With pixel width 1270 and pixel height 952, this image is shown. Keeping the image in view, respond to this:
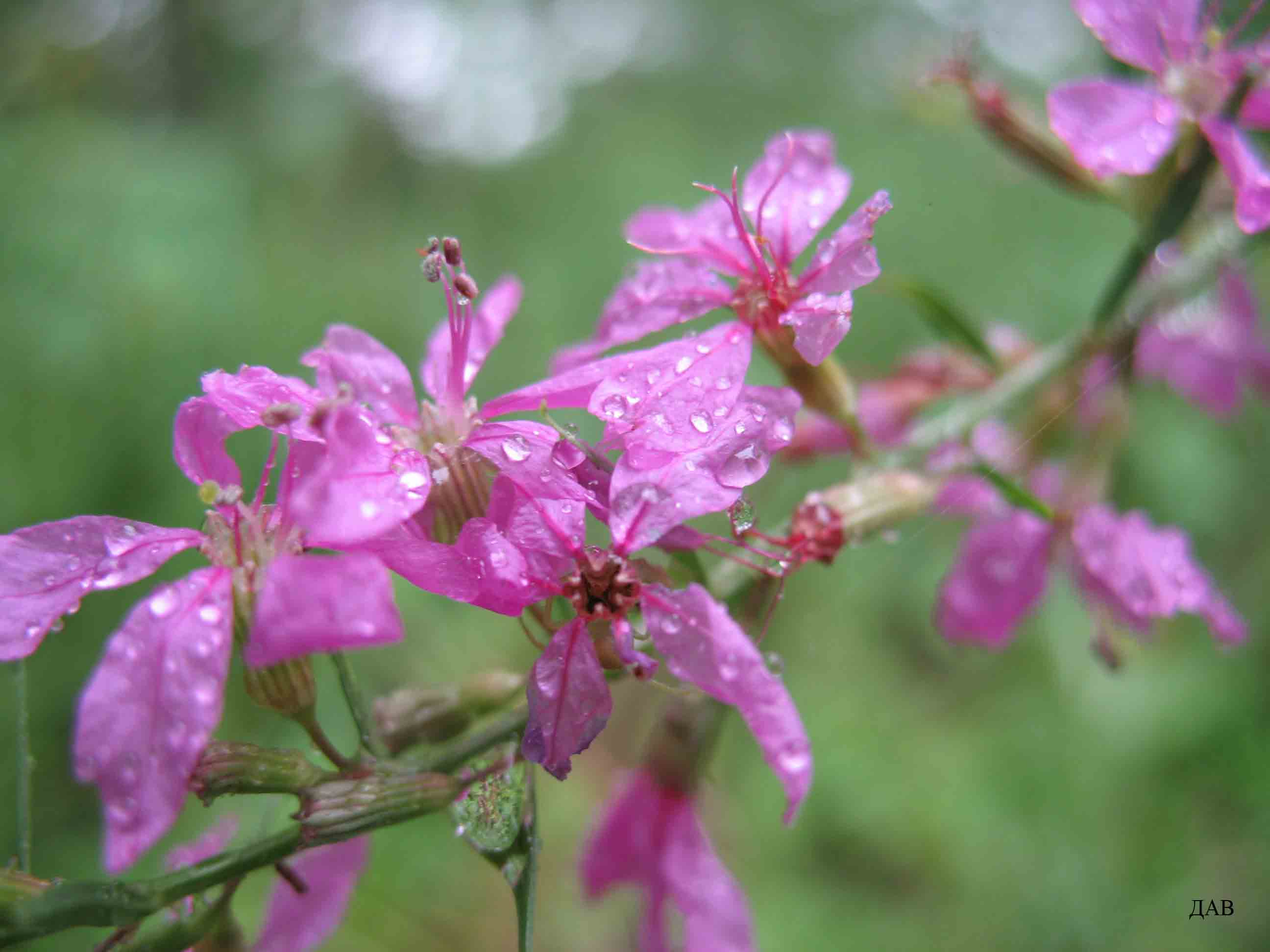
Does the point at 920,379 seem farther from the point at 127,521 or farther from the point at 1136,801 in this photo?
the point at 1136,801

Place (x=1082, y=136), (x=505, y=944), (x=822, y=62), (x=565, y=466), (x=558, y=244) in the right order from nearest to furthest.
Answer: (x=565, y=466)
(x=1082, y=136)
(x=505, y=944)
(x=558, y=244)
(x=822, y=62)

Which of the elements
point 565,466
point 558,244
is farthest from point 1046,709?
point 558,244

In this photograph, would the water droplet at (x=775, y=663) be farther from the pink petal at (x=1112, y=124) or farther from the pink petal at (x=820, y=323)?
the pink petal at (x=1112, y=124)

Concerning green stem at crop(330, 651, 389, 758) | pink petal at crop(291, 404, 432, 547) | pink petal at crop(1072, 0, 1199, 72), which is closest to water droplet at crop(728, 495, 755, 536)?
pink petal at crop(291, 404, 432, 547)

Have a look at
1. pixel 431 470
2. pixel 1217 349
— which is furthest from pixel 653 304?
pixel 1217 349

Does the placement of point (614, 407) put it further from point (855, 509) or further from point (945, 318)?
point (945, 318)

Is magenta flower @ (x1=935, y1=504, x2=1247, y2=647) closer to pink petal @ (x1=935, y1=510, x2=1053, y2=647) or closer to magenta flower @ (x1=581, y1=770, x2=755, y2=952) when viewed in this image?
pink petal @ (x1=935, y1=510, x2=1053, y2=647)

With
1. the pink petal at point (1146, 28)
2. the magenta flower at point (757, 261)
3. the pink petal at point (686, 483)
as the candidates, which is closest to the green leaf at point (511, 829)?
the pink petal at point (686, 483)
